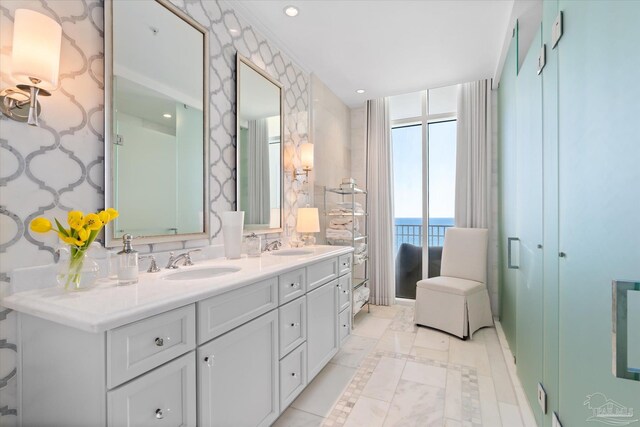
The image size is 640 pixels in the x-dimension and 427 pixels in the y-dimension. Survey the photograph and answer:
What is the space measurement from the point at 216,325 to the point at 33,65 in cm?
111

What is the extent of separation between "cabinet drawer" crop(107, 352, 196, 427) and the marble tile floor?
0.84 metres

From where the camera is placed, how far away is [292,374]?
1678mm

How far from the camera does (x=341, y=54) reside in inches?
106

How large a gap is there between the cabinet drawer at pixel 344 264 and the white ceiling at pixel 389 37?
5.92ft

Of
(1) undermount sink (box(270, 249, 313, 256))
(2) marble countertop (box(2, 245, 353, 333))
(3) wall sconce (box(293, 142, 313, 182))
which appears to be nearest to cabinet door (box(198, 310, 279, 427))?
(2) marble countertop (box(2, 245, 353, 333))

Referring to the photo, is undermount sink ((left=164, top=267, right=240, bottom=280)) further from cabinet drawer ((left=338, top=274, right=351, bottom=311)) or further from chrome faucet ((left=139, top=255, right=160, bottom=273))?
cabinet drawer ((left=338, top=274, right=351, bottom=311))

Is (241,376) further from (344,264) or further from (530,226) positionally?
(530,226)

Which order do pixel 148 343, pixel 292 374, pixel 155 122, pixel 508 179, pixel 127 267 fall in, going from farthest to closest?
pixel 508 179
pixel 292 374
pixel 155 122
pixel 127 267
pixel 148 343

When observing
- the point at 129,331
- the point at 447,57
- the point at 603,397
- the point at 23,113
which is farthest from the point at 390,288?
the point at 23,113

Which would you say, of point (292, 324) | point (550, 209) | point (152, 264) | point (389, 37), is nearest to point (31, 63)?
point (152, 264)

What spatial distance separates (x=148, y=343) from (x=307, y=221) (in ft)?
5.91

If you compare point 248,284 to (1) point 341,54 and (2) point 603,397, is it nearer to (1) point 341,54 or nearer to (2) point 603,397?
(2) point 603,397

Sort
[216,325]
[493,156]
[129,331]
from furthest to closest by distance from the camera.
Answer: [493,156] → [216,325] → [129,331]

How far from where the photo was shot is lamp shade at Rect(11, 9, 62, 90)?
992 mm
